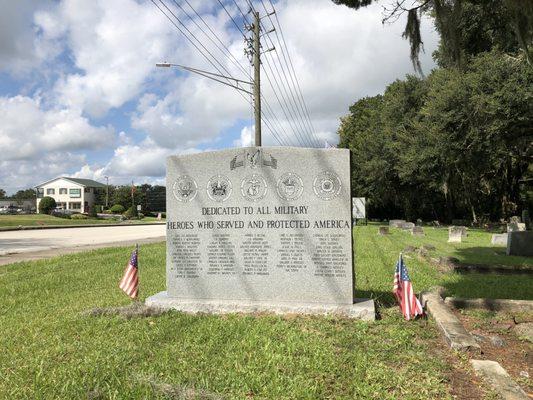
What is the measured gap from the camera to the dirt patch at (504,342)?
4373 millimetres

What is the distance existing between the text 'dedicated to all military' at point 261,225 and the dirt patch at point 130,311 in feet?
1.93

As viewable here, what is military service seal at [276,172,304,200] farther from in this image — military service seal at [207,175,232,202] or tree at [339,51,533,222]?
tree at [339,51,533,222]

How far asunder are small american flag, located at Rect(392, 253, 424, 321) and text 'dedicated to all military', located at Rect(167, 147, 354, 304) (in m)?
0.63

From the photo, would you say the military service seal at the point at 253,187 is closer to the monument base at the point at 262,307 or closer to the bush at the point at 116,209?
the monument base at the point at 262,307

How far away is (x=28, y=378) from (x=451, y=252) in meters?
14.1

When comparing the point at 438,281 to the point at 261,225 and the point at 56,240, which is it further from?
the point at 56,240

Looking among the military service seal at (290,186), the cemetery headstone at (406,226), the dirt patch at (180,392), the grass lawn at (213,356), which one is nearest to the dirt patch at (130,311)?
the grass lawn at (213,356)

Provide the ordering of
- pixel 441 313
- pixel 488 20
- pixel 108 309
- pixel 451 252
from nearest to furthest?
1. pixel 441 313
2. pixel 108 309
3. pixel 488 20
4. pixel 451 252

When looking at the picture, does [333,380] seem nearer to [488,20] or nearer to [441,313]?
[441,313]

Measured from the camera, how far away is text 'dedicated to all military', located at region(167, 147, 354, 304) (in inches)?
249

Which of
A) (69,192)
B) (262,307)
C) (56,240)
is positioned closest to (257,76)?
(262,307)

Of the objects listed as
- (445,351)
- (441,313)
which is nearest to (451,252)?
(441,313)

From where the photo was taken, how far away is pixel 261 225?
6.57 meters

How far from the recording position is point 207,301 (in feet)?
21.8
